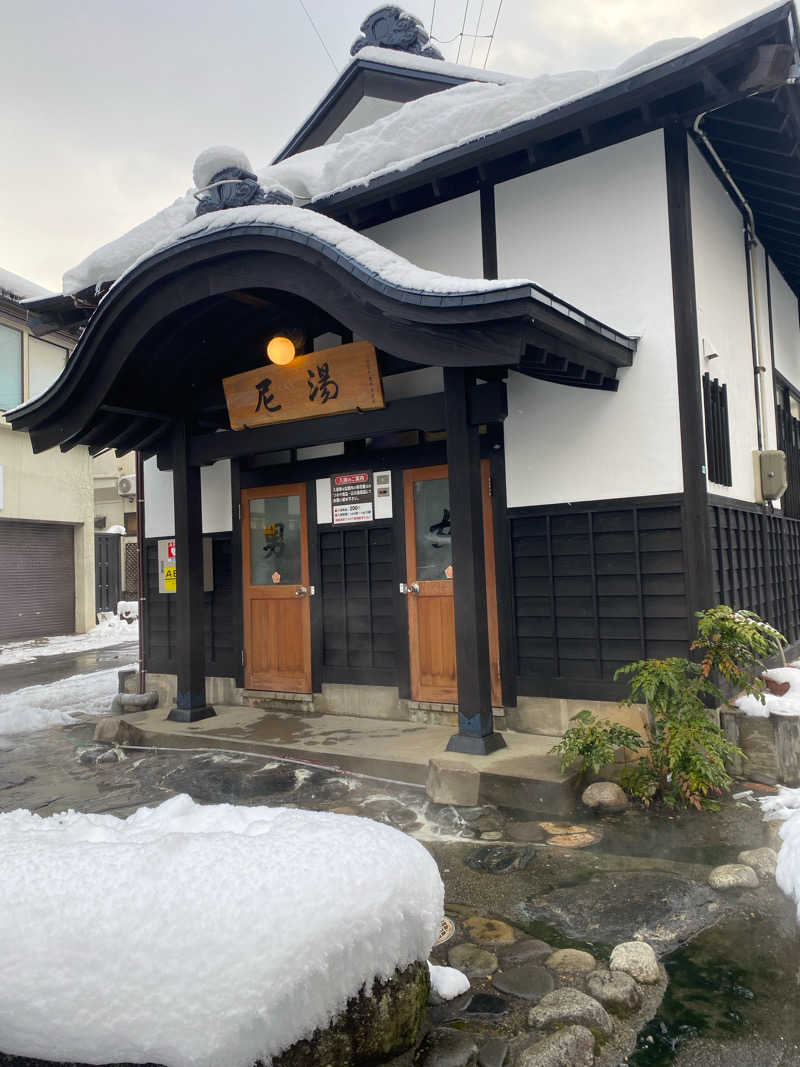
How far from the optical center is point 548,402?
648cm

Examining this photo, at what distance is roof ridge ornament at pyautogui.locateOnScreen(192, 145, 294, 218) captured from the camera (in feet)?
22.3

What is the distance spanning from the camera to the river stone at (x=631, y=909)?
3406 mm

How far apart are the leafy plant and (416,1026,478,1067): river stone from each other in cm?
266

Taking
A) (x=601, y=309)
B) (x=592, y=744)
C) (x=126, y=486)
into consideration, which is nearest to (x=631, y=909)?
(x=592, y=744)

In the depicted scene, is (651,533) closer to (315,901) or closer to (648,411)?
(648,411)

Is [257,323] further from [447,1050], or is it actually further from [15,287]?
[15,287]

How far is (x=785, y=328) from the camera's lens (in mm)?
10039

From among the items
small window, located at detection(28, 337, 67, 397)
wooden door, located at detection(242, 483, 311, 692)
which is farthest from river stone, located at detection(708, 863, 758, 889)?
small window, located at detection(28, 337, 67, 397)

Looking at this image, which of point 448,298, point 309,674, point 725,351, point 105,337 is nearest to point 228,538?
point 309,674

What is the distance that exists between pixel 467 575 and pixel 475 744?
1.33m

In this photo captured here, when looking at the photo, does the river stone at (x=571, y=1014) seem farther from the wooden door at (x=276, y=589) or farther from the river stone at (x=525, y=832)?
the wooden door at (x=276, y=589)

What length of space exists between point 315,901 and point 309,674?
5.92m

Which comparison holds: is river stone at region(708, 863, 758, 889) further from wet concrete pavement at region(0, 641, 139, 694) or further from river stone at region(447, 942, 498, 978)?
wet concrete pavement at region(0, 641, 139, 694)

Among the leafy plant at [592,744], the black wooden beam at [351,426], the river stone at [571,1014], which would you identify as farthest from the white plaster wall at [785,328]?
the river stone at [571,1014]
